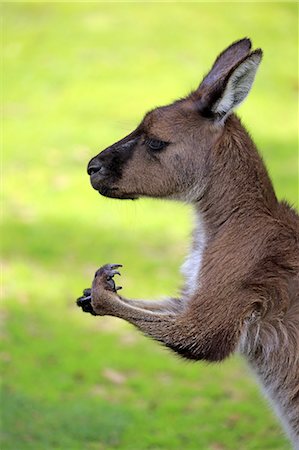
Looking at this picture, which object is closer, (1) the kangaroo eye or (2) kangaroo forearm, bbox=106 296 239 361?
(2) kangaroo forearm, bbox=106 296 239 361

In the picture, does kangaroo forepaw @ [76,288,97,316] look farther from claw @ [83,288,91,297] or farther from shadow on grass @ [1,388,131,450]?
shadow on grass @ [1,388,131,450]

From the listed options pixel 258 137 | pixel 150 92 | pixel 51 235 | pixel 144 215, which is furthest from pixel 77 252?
pixel 150 92

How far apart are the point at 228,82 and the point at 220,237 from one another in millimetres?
648

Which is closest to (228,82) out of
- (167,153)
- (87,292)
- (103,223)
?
(167,153)

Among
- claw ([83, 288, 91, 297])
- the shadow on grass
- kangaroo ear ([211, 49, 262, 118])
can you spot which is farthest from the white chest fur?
the shadow on grass

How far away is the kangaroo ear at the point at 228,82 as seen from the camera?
13.8 feet

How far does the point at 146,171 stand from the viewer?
14.9 ft

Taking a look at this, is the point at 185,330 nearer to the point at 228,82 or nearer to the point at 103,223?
the point at 228,82

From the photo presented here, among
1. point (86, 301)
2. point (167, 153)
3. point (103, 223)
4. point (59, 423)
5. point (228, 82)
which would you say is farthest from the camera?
point (103, 223)

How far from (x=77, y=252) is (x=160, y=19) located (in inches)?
335

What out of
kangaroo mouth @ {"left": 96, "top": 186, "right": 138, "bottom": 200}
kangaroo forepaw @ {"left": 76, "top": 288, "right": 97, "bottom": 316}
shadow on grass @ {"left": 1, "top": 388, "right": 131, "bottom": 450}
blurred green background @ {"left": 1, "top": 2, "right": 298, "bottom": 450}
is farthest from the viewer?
blurred green background @ {"left": 1, "top": 2, "right": 298, "bottom": 450}

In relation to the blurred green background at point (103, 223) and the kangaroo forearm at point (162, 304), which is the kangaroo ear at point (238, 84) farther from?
the blurred green background at point (103, 223)

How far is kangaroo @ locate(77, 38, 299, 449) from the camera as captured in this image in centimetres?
429

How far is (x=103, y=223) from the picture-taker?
10492mm
